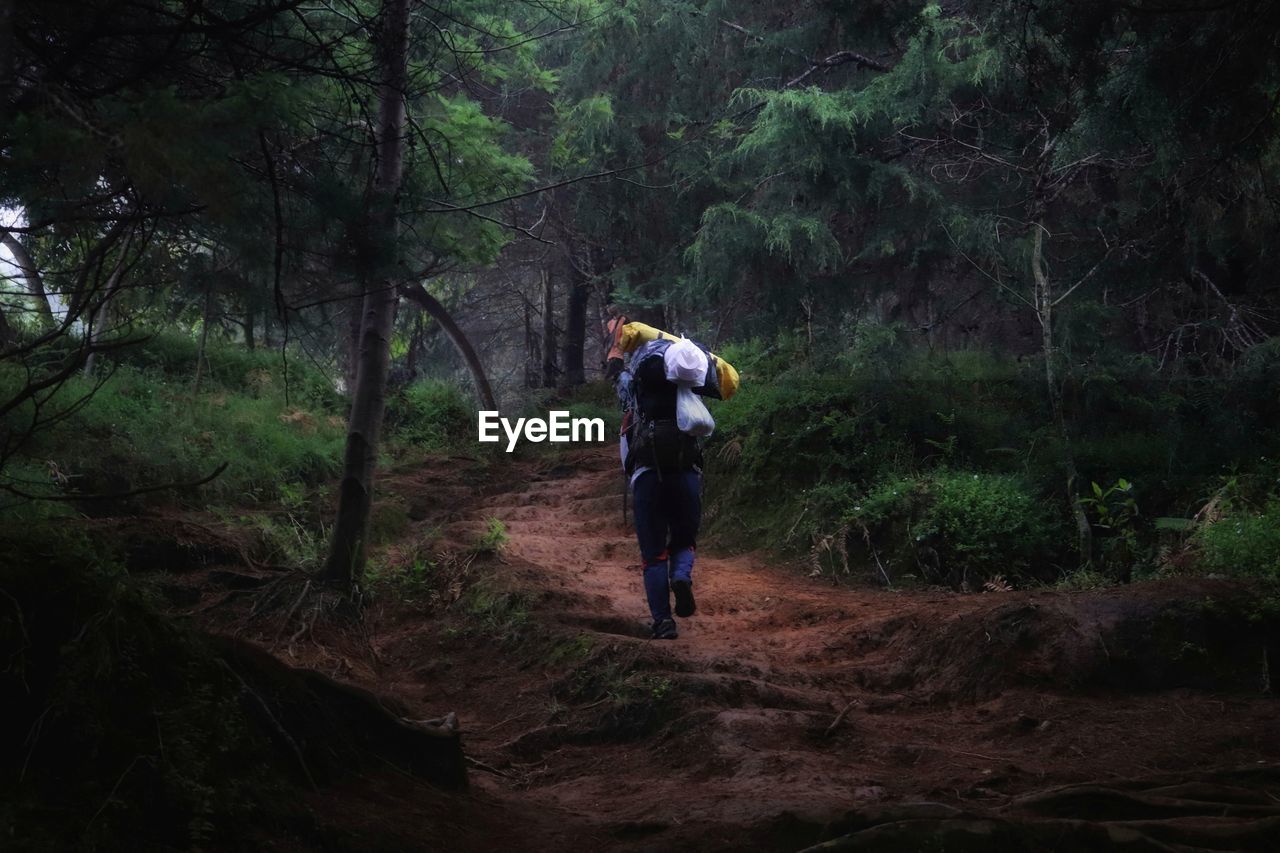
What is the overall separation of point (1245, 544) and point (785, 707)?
3.54 metres

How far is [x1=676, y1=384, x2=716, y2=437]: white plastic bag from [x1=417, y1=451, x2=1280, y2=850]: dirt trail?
5.12 feet

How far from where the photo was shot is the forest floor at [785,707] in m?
3.91

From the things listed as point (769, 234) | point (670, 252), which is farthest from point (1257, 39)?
point (670, 252)

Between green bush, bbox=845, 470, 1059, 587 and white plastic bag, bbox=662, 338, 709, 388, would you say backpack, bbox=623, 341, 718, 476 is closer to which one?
white plastic bag, bbox=662, 338, 709, 388

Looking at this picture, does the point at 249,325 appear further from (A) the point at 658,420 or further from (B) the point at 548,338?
(B) the point at 548,338

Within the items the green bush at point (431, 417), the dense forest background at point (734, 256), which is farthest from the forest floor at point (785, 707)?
the green bush at point (431, 417)

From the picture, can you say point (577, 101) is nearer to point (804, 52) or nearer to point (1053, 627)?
point (804, 52)

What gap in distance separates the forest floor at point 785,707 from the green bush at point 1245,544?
78cm

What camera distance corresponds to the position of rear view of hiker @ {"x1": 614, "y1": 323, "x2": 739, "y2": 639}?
296 inches

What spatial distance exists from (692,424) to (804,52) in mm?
9423

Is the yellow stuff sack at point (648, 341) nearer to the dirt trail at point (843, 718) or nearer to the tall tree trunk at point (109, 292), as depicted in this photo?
the dirt trail at point (843, 718)

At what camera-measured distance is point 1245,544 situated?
694cm

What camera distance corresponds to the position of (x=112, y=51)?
462cm

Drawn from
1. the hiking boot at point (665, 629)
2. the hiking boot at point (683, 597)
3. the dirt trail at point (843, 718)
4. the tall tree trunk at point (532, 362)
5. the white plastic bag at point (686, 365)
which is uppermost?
the tall tree trunk at point (532, 362)
